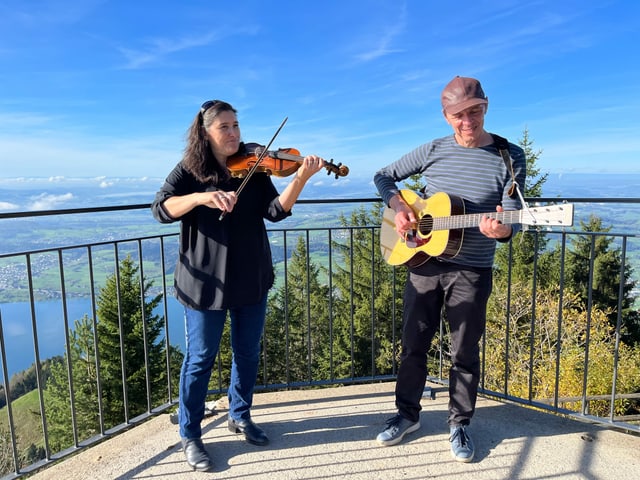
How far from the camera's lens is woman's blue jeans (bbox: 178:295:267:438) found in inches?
85.3

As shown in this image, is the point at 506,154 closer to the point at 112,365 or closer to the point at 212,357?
the point at 212,357

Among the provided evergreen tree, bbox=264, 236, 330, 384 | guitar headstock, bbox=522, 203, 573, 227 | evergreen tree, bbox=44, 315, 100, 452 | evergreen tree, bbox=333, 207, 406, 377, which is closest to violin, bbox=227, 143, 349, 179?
guitar headstock, bbox=522, 203, 573, 227

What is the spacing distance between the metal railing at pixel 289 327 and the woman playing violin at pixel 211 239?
383 mm

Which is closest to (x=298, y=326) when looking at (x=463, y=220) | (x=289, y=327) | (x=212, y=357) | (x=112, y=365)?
(x=112, y=365)

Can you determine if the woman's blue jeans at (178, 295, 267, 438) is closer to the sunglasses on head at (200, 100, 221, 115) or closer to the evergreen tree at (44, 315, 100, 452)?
the sunglasses on head at (200, 100, 221, 115)

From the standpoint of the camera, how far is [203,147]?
82.0 inches

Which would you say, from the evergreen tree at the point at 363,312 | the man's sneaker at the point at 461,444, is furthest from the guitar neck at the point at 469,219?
the evergreen tree at the point at 363,312

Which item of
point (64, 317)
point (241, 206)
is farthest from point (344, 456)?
point (64, 317)

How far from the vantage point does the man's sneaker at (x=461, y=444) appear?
88.8 inches

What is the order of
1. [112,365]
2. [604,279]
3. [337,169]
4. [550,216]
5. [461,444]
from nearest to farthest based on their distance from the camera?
[550,216], [461,444], [337,169], [112,365], [604,279]

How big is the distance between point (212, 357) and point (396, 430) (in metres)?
1.10

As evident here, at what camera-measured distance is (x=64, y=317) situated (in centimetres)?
247

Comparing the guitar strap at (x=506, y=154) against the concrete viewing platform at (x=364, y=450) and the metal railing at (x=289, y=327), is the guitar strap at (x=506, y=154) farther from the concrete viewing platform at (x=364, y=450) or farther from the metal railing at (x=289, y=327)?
the concrete viewing platform at (x=364, y=450)

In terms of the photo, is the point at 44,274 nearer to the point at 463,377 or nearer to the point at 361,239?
the point at 361,239
